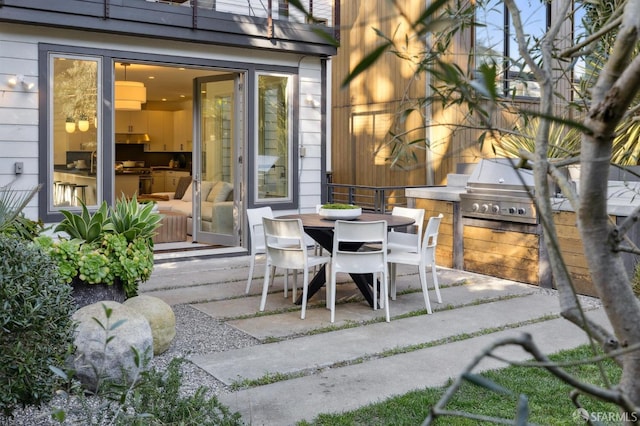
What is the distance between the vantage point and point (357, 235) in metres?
5.75

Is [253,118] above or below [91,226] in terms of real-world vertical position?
above

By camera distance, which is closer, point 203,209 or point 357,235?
point 357,235

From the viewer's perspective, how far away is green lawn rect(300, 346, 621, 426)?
11.3ft

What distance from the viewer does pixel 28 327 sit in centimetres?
315

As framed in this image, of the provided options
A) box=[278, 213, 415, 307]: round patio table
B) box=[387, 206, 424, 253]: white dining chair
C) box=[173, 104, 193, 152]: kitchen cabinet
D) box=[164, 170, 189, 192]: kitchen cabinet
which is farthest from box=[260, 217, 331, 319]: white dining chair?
box=[173, 104, 193, 152]: kitchen cabinet

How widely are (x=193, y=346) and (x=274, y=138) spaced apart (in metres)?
5.05

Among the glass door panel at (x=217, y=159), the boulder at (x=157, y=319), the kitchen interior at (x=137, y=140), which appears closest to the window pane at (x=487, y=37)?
the boulder at (x=157, y=319)

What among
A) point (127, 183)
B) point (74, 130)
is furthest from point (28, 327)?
point (127, 183)

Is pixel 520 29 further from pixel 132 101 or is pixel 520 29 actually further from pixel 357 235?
pixel 132 101

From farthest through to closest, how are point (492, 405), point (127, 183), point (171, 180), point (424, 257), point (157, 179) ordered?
point (157, 179)
point (171, 180)
point (127, 183)
point (424, 257)
point (492, 405)

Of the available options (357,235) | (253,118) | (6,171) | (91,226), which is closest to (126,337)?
(91,226)

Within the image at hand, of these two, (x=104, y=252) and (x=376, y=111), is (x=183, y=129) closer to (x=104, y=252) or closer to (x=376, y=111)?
(x=376, y=111)

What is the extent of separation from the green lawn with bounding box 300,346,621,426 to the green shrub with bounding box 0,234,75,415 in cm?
131

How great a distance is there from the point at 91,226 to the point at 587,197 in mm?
4502
